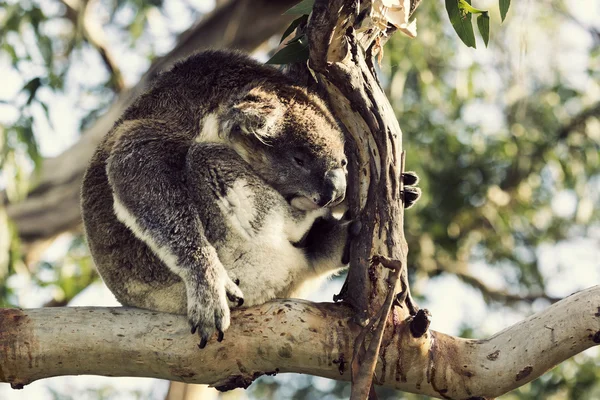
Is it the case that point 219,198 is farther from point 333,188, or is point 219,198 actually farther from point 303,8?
point 303,8

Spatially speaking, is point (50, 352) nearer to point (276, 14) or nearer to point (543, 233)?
point (276, 14)

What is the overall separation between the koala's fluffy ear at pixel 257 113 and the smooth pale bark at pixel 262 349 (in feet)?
2.29

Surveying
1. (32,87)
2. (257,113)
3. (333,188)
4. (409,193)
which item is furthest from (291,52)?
(32,87)

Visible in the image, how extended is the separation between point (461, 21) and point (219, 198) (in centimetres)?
106

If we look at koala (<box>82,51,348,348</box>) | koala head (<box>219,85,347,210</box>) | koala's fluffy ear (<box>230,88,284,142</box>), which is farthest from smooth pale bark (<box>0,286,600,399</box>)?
koala's fluffy ear (<box>230,88,284,142</box>)

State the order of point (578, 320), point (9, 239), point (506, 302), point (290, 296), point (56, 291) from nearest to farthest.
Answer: point (578, 320) → point (290, 296) → point (9, 239) → point (56, 291) → point (506, 302)

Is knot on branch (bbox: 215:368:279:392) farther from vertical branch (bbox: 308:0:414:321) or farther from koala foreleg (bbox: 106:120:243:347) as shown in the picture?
vertical branch (bbox: 308:0:414:321)

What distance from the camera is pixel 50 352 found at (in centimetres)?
253

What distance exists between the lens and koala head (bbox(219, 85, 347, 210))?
2877 mm

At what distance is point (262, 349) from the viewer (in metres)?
2.50

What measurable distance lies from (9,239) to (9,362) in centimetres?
268

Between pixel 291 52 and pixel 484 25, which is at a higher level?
pixel 484 25

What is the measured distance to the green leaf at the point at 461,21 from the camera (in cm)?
254

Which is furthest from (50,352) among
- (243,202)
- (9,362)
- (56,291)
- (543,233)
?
(543,233)
